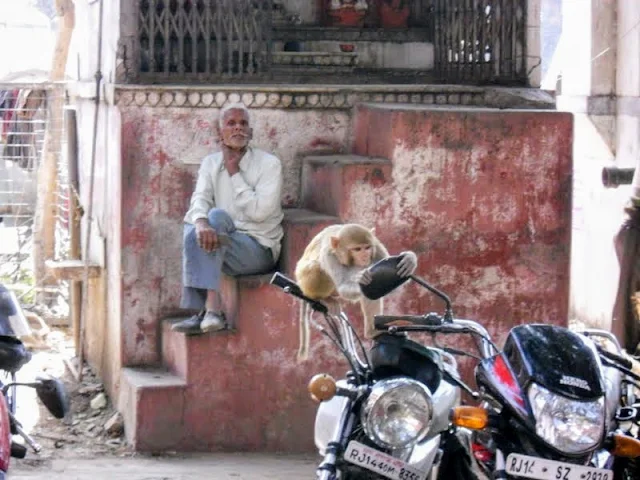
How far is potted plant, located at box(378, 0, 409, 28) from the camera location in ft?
33.5

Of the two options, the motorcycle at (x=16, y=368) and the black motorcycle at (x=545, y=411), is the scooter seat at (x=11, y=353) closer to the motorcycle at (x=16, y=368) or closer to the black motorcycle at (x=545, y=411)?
the motorcycle at (x=16, y=368)

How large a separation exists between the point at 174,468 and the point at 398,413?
12.1ft

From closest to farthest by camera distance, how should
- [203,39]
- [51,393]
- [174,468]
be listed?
[51,393] < [174,468] < [203,39]

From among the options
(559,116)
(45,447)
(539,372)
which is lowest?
(45,447)

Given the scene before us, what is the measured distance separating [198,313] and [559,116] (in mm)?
2588

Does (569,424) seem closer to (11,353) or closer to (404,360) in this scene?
(404,360)

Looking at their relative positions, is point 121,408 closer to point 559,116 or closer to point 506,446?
point 559,116

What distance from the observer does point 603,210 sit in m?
12.3

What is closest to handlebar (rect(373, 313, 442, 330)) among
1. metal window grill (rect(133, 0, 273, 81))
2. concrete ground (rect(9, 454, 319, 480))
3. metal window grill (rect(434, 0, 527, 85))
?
concrete ground (rect(9, 454, 319, 480))

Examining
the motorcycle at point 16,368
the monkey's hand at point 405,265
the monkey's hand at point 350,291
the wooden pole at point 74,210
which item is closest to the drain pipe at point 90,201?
the wooden pole at point 74,210

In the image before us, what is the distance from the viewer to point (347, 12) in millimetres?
10125

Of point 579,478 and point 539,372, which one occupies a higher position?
point 539,372

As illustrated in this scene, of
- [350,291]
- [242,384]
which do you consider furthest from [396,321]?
[242,384]

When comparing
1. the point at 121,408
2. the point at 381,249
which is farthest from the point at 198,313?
the point at 381,249
